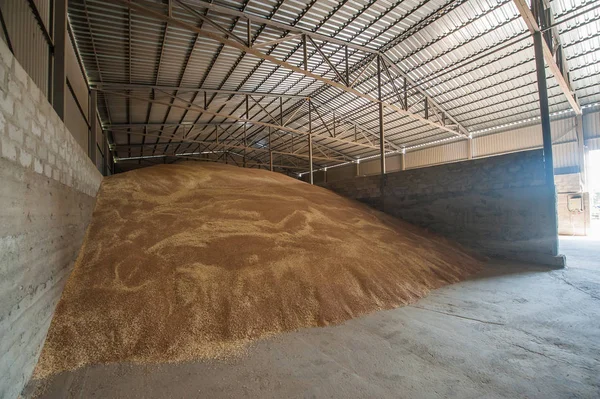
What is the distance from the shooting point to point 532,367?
2621mm

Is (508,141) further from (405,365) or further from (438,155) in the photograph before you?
(405,365)

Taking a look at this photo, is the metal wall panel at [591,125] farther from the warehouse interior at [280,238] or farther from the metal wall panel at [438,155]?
the metal wall panel at [438,155]

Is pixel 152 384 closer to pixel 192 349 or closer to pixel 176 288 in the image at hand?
pixel 192 349

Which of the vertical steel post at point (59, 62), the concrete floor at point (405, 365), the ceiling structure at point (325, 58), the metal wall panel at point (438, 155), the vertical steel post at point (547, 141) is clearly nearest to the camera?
the concrete floor at point (405, 365)

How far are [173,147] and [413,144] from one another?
67.5ft

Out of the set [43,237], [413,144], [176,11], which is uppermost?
[176,11]

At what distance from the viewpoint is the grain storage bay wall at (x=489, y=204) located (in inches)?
288

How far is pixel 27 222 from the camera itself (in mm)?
2543

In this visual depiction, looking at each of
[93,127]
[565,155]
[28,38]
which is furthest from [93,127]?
[565,155]

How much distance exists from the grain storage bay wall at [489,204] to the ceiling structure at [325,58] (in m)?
4.04

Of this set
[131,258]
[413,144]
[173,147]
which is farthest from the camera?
[173,147]

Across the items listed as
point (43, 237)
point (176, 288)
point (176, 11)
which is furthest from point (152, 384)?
point (176, 11)

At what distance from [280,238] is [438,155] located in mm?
19584

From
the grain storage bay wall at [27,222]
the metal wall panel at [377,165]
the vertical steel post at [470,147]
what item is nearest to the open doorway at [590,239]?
the vertical steel post at [470,147]
